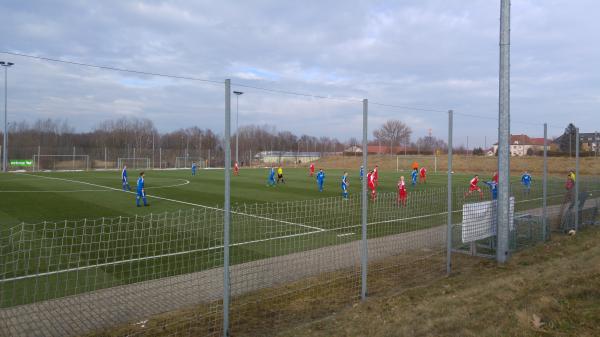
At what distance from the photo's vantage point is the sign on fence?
869cm

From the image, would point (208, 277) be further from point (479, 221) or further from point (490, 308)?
point (479, 221)

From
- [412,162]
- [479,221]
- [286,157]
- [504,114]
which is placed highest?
[504,114]

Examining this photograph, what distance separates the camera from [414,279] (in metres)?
7.66

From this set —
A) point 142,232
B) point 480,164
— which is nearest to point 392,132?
point 142,232

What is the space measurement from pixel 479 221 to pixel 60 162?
185 ft

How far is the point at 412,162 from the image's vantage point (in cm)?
5891

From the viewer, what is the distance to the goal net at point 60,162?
52750 mm

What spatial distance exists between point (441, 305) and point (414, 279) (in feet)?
6.43

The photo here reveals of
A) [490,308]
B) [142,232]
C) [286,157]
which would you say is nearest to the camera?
[490,308]

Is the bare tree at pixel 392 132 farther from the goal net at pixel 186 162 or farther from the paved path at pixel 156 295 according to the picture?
the goal net at pixel 186 162

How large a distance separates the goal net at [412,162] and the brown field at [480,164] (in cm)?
29

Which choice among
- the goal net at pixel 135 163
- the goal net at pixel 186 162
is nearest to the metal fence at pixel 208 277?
the goal net at pixel 135 163

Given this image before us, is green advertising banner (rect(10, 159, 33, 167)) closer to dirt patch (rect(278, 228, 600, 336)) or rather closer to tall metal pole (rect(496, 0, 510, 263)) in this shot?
tall metal pole (rect(496, 0, 510, 263))

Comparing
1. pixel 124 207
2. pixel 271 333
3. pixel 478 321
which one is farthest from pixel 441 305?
pixel 124 207
